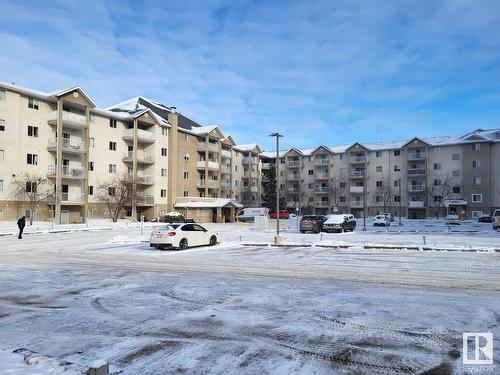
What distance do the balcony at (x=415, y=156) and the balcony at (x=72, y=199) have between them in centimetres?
5782

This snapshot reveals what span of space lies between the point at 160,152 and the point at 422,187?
48.0 metres

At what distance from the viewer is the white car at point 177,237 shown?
2275 cm

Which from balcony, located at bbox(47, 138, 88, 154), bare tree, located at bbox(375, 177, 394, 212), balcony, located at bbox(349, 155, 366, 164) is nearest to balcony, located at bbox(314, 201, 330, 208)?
balcony, located at bbox(349, 155, 366, 164)

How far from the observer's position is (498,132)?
247ft

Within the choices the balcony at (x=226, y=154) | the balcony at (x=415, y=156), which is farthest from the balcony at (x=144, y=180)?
the balcony at (x=415, y=156)

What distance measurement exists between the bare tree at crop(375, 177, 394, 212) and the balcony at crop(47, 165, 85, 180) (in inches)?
2152

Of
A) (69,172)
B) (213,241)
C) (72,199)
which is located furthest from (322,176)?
(213,241)

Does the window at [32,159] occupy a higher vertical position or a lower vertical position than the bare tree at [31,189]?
higher

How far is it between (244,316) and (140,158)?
5562cm

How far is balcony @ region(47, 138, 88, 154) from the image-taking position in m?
49.0

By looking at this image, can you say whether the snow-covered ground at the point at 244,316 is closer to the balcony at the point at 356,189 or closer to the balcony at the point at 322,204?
the balcony at the point at 356,189

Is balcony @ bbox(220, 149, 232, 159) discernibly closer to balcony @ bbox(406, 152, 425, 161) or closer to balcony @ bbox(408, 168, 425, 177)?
balcony @ bbox(406, 152, 425, 161)

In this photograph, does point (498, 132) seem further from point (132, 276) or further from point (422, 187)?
point (132, 276)

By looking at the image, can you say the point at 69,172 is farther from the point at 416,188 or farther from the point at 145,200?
the point at 416,188
